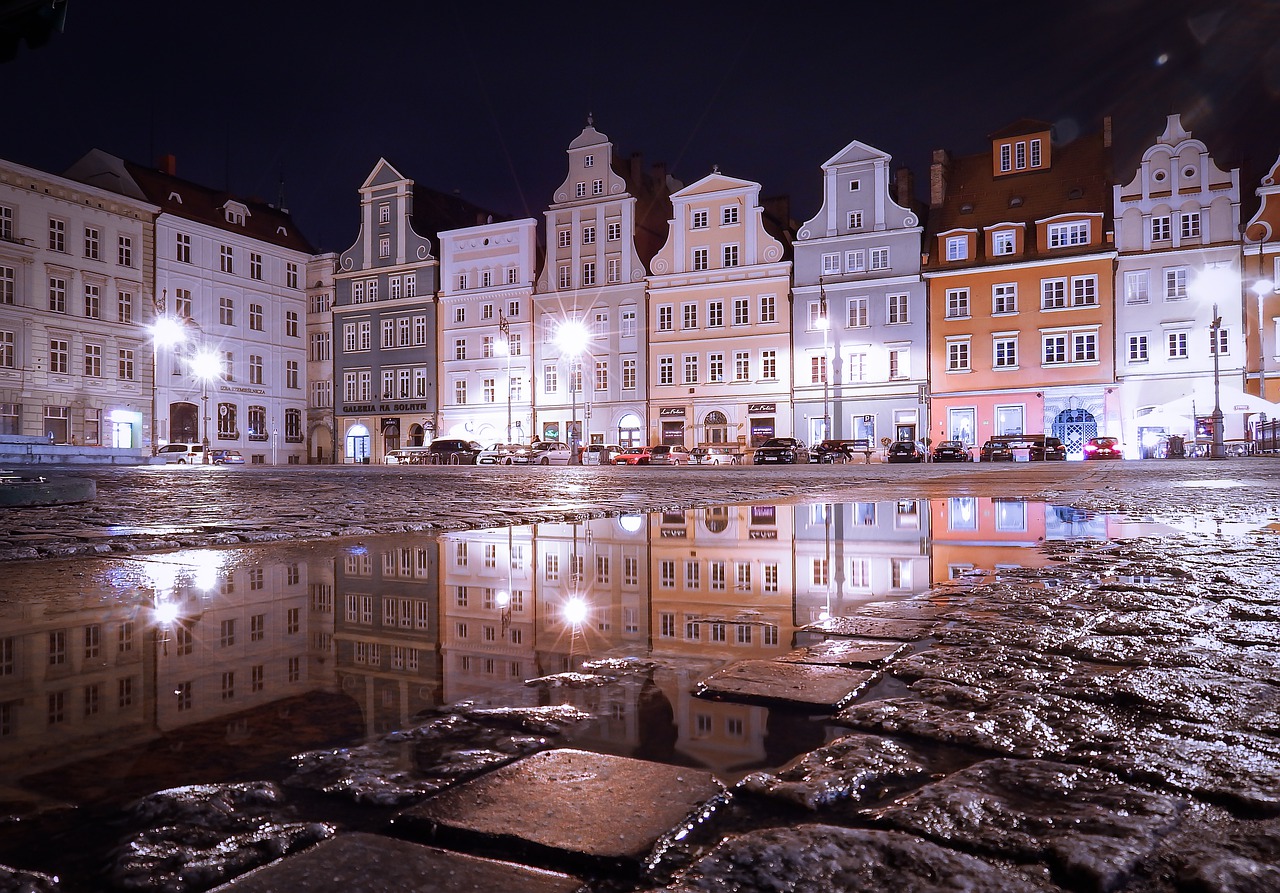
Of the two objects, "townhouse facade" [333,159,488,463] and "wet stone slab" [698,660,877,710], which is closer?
"wet stone slab" [698,660,877,710]

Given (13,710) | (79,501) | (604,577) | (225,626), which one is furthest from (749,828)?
(79,501)

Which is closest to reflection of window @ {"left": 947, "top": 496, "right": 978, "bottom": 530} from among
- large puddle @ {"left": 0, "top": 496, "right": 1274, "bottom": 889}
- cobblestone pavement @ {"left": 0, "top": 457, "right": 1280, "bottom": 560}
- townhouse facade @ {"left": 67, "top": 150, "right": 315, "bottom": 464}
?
cobblestone pavement @ {"left": 0, "top": 457, "right": 1280, "bottom": 560}

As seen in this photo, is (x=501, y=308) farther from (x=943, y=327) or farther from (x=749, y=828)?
(x=749, y=828)

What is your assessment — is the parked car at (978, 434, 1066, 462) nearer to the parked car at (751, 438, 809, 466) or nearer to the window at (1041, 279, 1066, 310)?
the window at (1041, 279, 1066, 310)

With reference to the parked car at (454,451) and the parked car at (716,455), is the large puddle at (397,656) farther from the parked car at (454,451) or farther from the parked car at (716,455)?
the parked car at (454,451)

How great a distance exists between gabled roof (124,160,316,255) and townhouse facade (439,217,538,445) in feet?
37.3

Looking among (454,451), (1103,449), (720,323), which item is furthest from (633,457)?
(1103,449)

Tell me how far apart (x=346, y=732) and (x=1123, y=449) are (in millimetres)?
43776

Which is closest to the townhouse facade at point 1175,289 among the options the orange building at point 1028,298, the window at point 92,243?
the orange building at point 1028,298

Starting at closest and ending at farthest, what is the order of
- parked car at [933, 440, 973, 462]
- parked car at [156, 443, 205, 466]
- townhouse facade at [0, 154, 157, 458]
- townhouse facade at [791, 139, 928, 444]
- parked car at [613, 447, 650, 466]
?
parked car at [933, 440, 973, 462] < townhouse facade at [0, 154, 157, 458] < parked car at [613, 447, 650, 466] < townhouse facade at [791, 139, 928, 444] < parked car at [156, 443, 205, 466]

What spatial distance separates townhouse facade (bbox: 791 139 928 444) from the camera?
43.1 meters

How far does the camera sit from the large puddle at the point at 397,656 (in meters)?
1.44

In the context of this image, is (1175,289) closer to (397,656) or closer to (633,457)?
(633,457)

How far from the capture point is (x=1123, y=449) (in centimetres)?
3947
